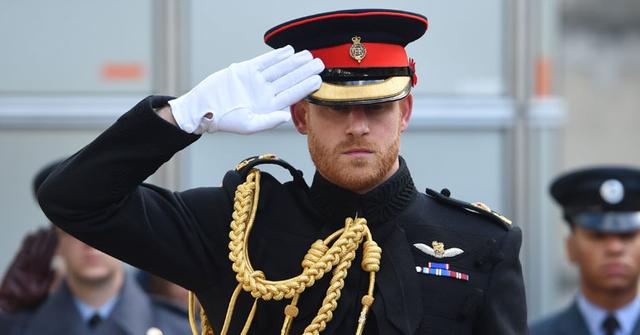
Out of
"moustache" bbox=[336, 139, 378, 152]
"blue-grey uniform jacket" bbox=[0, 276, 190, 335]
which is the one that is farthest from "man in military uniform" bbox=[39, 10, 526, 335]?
"blue-grey uniform jacket" bbox=[0, 276, 190, 335]

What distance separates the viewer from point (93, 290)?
6.34 metres

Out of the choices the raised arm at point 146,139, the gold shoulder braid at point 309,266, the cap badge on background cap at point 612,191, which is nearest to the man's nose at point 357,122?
the raised arm at point 146,139

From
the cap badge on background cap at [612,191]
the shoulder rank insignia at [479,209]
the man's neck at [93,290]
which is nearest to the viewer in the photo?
the shoulder rank insignia at [479,209]

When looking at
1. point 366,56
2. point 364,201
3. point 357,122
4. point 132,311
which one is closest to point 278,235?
point 364,201

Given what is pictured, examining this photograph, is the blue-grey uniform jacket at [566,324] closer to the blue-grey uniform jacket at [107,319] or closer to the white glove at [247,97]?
the blue-grey uniform jacket at [107,319]

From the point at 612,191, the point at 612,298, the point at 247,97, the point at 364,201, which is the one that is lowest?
the point at 612,298

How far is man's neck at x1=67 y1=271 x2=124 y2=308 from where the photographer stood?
6312 mm

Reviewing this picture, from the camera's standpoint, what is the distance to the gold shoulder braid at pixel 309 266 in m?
3.82

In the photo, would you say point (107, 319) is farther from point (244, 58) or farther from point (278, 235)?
point (278, 235)

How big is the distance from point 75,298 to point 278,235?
2.53 metres

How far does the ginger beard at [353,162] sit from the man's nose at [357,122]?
17 mm

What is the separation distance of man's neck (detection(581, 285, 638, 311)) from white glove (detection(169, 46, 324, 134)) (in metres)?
3.12

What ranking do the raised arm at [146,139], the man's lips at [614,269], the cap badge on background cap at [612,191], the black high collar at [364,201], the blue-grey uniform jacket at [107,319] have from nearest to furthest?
the raised arm at [146,139]
the black high collar at [364,201]
the blue-grey uniform jacket at [107,319]
the man's lips at [614,269]
the cap badge on background cap at [612,191]

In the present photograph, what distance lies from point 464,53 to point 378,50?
335 cm
